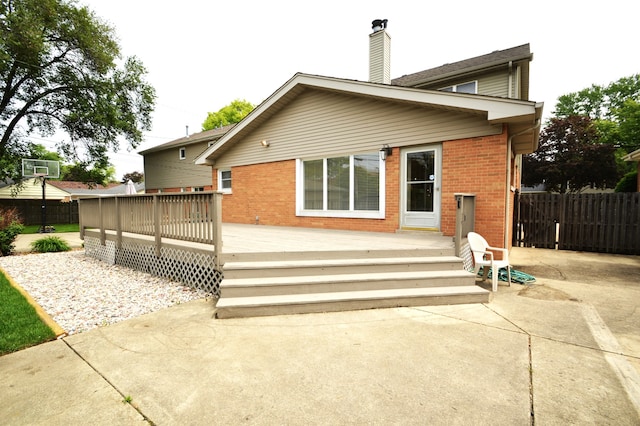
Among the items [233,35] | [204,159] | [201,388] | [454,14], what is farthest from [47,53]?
[201,388]

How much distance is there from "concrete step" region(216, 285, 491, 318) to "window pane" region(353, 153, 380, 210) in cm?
377

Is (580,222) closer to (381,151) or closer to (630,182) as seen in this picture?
(381,151)

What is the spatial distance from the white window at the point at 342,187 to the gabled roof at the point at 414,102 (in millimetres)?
1619

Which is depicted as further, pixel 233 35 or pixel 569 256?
pixel 233 35

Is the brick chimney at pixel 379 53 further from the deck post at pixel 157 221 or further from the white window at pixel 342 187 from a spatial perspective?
the deck post at pixel 157 221

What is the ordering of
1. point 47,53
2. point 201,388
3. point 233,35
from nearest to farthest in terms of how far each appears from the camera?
point 201,388
point 233,35
point 47,53

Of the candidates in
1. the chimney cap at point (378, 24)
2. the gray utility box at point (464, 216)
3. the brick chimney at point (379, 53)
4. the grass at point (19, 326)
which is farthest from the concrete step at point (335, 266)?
the chimney cap at point (378, 24)

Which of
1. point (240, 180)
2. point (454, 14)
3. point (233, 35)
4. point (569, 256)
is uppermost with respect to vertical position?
point (233, 35)

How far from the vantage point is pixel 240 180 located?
10.9m

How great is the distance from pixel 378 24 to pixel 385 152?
19.2ft

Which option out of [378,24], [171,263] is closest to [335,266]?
[171,263]

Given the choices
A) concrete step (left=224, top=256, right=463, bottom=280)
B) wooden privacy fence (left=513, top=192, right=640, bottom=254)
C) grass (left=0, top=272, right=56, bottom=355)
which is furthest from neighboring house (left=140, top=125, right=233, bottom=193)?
wooden privacy fence (left=513, top=192, right=640, bottom=254)

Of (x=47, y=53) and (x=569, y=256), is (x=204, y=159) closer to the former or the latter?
(x=569, y=256)

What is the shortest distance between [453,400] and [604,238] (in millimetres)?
9384
